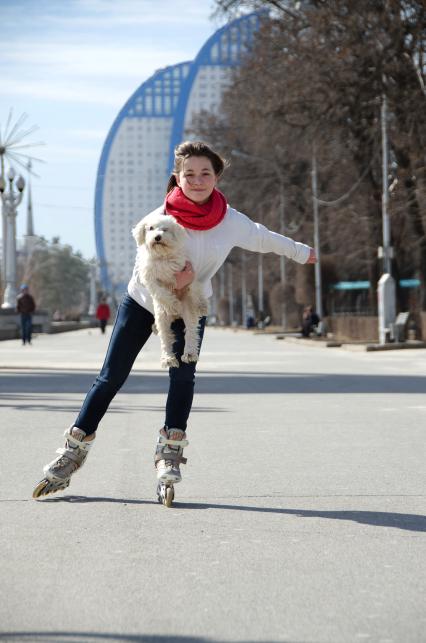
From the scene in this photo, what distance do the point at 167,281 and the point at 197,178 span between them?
21.9 inches

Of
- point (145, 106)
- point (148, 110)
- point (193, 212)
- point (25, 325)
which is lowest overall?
point (25, 325)

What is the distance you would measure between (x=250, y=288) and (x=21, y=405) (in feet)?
250

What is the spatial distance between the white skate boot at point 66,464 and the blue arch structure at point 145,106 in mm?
178464

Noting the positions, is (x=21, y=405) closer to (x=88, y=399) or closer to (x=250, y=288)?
(x=88, y=399)

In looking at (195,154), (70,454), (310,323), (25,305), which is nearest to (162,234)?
(195,154)

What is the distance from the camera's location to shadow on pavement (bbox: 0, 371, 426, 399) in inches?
668

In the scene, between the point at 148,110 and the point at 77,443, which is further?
the point at 148,110

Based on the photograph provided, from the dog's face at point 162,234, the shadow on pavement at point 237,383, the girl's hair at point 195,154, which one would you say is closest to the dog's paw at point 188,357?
the dog's face at point 162,234

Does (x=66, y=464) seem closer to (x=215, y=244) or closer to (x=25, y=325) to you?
(x=215, y=244)

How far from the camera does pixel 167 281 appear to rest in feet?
21.8

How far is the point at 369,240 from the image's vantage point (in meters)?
44.4

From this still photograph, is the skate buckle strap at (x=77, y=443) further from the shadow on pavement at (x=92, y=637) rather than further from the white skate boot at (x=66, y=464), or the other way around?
the shadow on pavement at (x=92, y=637)

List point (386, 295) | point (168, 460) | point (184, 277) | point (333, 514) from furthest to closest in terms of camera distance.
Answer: point (386, 295) < point (168, 460) < point (184, 277) < point (333, 514)

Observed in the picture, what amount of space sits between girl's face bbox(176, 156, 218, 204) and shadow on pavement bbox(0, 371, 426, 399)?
9.20 m
